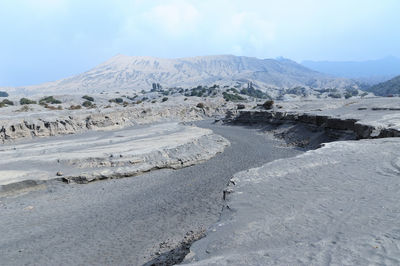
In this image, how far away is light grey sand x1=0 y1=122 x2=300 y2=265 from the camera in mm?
8891

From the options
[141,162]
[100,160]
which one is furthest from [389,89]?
[100,160]

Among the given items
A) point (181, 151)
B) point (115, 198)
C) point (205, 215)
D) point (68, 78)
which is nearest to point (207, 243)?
point (205, 215)

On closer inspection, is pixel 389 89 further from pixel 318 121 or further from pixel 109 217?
pixel 109 217

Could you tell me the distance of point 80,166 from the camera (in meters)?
16.6

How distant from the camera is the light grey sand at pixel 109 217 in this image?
8.89 meters

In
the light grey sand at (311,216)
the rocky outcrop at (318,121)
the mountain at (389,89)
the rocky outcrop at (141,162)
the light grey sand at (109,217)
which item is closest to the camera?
the light grey sand at (311,216)

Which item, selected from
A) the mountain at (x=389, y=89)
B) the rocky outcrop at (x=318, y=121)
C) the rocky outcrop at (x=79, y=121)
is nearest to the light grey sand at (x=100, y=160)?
the rocky outcrop at (x=79, y=121)

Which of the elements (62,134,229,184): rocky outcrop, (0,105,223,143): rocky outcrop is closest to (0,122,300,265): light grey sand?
(62,134,229,184): rocky outcrop

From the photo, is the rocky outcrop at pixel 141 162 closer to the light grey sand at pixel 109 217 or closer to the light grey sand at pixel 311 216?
the light grey sand at pixel 109 217

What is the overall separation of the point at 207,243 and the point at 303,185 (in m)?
3.78

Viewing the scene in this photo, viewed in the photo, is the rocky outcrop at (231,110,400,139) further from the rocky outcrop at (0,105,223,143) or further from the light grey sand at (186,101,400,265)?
the rocky outcrop at (0,105,223,143)

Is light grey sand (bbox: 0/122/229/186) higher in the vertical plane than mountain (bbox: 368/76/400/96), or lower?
lower

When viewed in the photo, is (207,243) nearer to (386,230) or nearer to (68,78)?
(386,230)

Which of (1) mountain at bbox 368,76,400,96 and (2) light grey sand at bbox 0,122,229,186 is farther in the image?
(1) mountain at bbox 368,76,400,96
